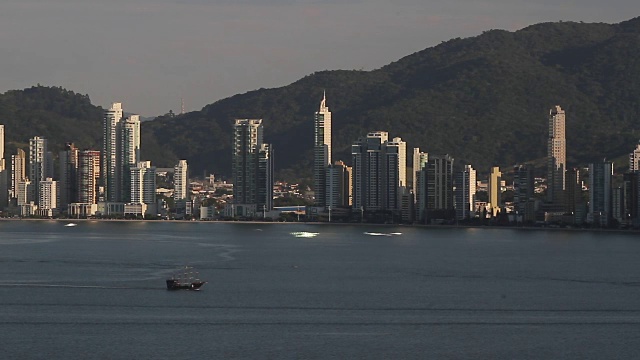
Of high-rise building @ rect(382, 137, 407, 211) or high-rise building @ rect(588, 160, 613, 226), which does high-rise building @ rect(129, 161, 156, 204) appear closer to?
high-rise building @ rect(382, 137, 407, 211)

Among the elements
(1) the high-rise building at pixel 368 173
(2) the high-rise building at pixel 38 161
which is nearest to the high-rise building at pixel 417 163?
(1) the high-rise building at pixel 368 173

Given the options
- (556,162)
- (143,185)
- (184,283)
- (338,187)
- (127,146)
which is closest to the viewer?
(184,283)

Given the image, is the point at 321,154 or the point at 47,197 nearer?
the point at 321,154

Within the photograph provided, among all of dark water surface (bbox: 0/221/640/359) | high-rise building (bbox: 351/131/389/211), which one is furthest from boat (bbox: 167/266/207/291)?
high-rise building (bbox: 351/131/389/211)

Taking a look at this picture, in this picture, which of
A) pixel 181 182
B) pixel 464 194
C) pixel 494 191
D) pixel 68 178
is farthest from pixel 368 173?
pixel 68 178

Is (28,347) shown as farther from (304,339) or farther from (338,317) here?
(338,317)

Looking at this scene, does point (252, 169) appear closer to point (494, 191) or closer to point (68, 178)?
point (68, 178)
